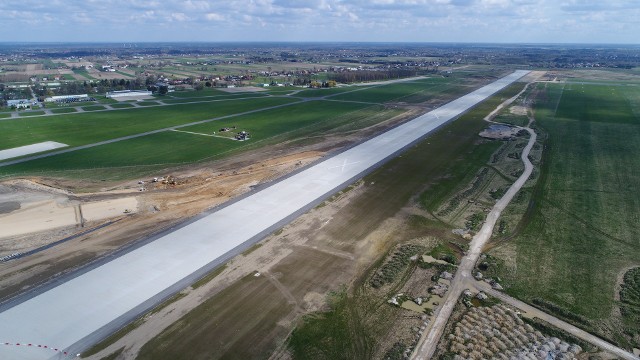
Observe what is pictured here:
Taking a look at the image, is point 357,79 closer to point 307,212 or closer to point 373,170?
point 373,170

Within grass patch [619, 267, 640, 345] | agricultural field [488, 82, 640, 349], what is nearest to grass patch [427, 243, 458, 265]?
agricultural field [488, 82, 640, 349]

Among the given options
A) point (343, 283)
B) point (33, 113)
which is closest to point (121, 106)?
point (33, 113)

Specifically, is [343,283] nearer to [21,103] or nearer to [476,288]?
[476,288]

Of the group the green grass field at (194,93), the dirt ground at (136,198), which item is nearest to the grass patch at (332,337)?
the dirt ground at (136,198)

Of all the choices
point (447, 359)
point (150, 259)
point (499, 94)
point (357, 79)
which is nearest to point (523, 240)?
point (447, 359)

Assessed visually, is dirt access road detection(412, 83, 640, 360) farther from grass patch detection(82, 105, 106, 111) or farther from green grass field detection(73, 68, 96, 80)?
green grass field detection(73, 68, 96, 80)
